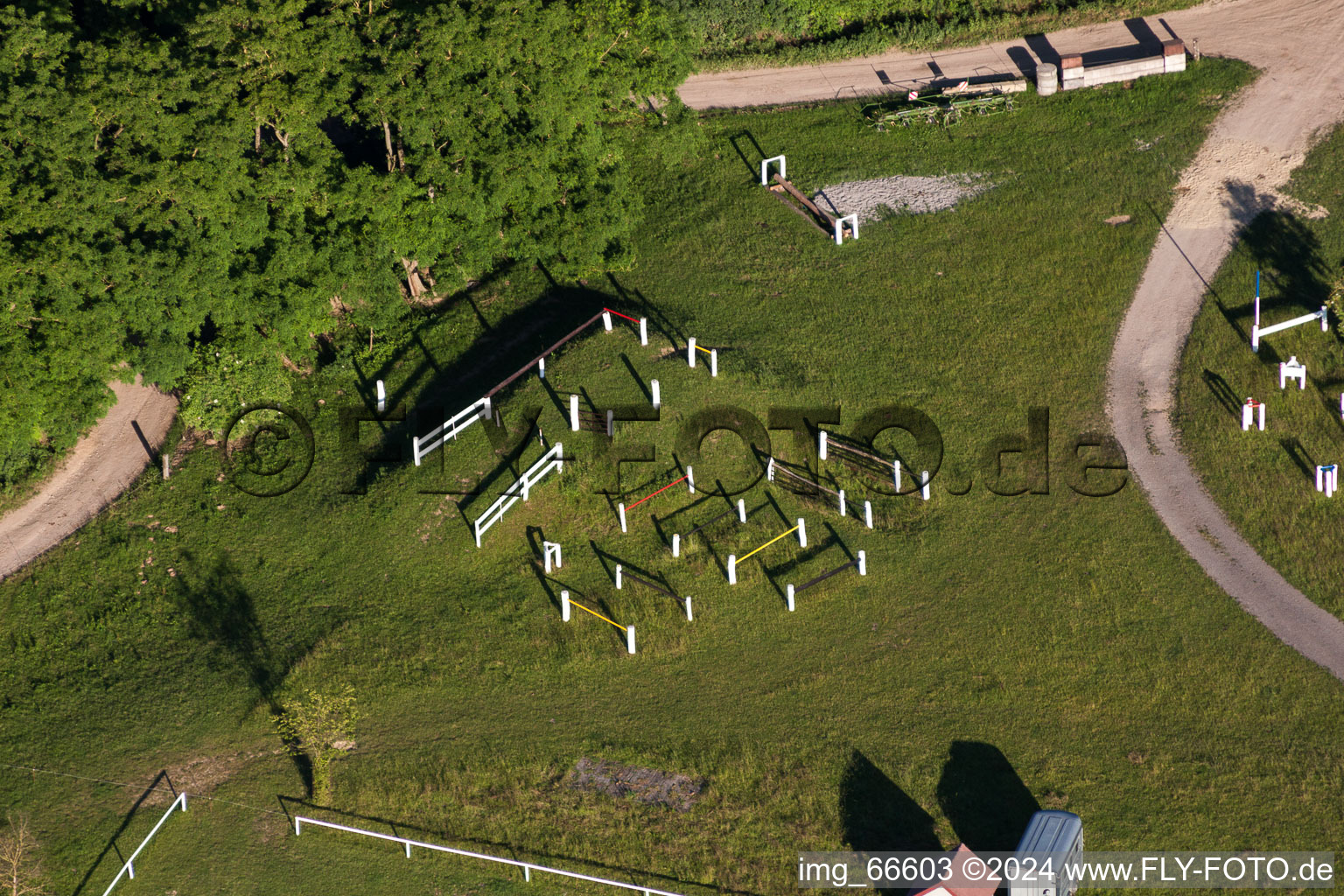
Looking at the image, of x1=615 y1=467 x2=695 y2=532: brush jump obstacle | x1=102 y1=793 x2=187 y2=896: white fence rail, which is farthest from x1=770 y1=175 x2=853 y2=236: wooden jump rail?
x1=102 y1=793 x2=187 y2=896: white fence rail

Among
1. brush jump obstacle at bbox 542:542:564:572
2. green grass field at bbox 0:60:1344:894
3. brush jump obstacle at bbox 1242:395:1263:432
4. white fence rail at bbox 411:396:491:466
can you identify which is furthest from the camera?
white fence rail at bbox 411:396:491:466

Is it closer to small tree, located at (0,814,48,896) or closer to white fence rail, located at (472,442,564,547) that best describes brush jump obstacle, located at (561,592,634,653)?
white fence rail, located at (472,442,564,547)

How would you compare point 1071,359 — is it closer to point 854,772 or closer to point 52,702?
point 854,772

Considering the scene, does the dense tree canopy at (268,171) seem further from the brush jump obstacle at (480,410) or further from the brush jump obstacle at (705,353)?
the brush jump obstacle at (705,353)

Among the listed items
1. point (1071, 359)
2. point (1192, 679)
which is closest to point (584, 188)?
point (1071, 359)

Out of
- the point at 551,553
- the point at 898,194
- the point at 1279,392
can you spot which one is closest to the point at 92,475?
the point at 551,553

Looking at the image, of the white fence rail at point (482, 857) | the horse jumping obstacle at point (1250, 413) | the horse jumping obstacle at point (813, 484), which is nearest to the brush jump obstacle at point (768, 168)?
the horse jumping obstacle at point (813, 484)

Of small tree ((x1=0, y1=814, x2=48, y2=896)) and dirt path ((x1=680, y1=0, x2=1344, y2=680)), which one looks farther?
dirt path ((x1=680, y1=0, x2=1344, y2=680))
